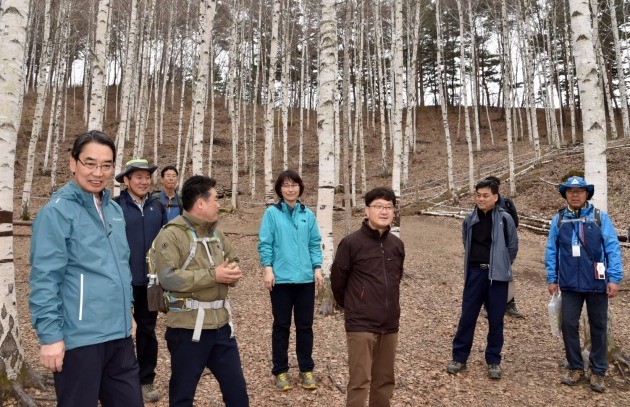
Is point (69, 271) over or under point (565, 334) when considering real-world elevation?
over

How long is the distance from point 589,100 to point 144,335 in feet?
19.0

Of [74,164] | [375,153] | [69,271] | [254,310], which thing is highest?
[375,153]

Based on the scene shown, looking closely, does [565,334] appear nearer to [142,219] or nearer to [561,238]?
[561,238]

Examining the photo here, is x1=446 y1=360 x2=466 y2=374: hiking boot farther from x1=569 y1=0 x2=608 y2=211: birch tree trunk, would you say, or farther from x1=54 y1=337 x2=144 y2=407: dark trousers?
x1=54 y1=337 x2=144 y2=407: dark trousers

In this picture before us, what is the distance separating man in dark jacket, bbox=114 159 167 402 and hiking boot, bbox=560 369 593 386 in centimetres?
426

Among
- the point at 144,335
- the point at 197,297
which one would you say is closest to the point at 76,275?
the point at 197,297

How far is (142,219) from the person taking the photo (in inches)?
157

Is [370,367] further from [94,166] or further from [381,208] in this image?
[94,166]

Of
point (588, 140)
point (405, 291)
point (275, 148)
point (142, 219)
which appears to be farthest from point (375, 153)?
point (142, 219)

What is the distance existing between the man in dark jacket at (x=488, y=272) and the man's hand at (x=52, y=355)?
4.07 meters

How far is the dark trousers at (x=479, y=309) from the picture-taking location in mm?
4770

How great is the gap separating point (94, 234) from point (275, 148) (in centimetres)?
2785

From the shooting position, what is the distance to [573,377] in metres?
4.53

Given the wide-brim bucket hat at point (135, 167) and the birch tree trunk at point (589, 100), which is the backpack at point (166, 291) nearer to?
the wide-brim bucket hat at point (135, 167)
